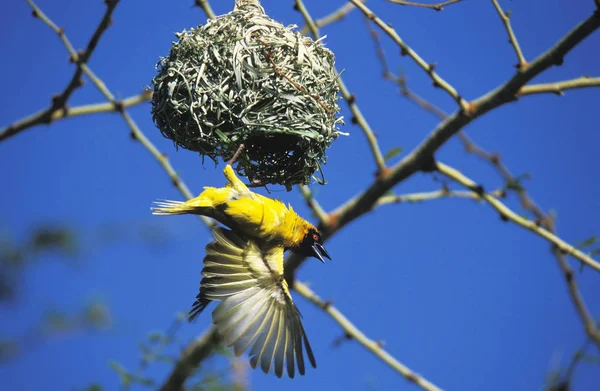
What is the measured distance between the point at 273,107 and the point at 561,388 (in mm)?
1795

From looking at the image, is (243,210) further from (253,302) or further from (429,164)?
(429,164)

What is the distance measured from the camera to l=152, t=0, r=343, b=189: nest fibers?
3215mm

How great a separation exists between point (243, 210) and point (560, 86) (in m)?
1.88

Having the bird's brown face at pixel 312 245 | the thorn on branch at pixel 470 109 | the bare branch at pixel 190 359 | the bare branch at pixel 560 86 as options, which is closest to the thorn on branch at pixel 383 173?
the thorn on branch at pixel 470 109

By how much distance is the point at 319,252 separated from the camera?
11.5 feet

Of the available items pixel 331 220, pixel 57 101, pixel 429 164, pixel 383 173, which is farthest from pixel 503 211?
pixel 57 101

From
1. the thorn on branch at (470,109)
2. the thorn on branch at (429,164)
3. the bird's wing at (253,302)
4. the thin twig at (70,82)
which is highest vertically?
the thin twig at (70,82)

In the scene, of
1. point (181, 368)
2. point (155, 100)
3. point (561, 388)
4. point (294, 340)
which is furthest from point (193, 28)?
point (181, 368)

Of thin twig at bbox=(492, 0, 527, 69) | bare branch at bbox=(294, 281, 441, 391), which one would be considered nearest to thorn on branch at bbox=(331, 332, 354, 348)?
bare branch at bbox=(294, 281, 441, 391)

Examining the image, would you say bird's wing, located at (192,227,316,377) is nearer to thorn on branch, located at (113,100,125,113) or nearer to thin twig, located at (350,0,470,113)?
thin twig, located at (350,0,470,113)

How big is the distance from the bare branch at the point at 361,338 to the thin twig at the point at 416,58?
1.86 m

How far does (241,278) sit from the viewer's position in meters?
3.16

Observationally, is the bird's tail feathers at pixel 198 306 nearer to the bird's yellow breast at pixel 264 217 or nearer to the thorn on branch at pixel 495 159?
the bird's yellow breast at pixel 264 217

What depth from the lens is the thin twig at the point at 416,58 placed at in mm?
3580
